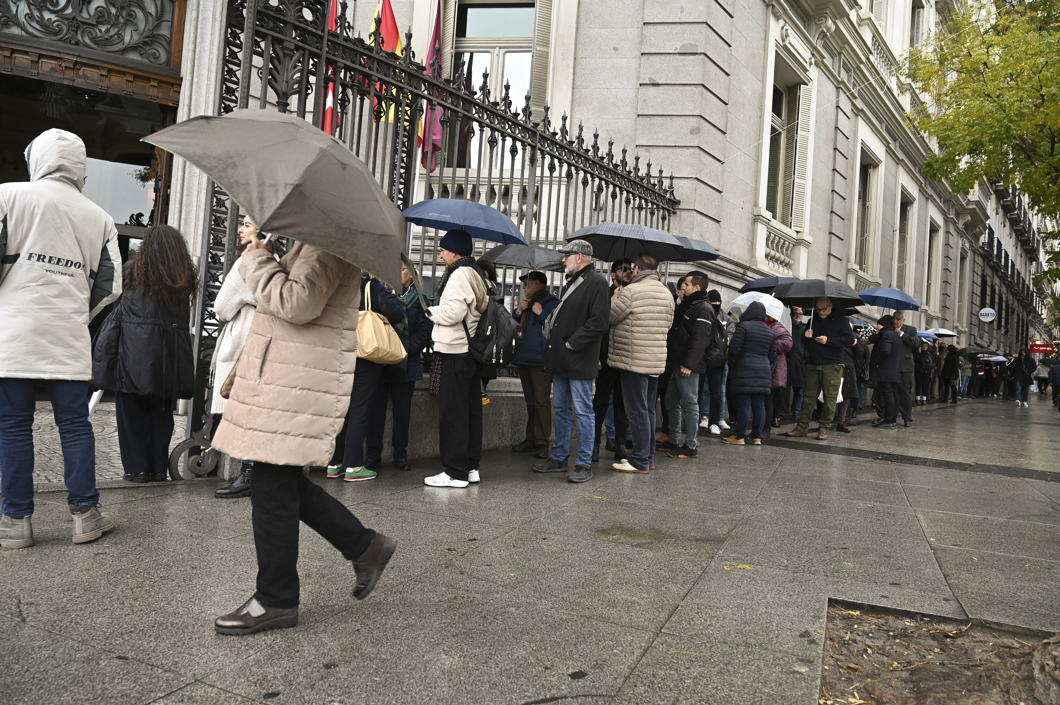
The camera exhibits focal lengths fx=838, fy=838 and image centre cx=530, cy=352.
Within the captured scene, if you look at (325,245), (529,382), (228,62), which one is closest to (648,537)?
(325,245)

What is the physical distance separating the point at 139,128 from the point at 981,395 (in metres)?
37.1

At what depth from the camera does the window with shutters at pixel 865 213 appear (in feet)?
73.5

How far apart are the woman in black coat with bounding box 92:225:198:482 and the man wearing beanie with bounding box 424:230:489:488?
5.76 ft

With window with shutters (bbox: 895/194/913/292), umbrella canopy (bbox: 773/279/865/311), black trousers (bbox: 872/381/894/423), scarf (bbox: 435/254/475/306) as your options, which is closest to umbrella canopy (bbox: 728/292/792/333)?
umbrella canopy (bbox: 773/279/865/311)

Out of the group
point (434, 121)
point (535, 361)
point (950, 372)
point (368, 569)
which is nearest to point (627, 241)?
point (535, 361)

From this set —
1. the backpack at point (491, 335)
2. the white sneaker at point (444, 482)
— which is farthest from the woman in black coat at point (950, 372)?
the white sneaker at point (444, 482)

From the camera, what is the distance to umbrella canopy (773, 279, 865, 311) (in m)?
Answer: 11.4

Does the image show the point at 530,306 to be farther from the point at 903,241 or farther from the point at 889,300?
the point at 903,241

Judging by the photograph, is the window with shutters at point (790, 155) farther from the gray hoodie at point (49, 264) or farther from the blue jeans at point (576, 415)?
the gray hoodie at point (49, 264)

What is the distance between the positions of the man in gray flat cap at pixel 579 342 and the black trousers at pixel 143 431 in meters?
2.94

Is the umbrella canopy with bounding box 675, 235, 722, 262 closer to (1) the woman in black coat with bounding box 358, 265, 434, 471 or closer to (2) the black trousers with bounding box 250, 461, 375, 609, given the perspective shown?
(1) the woman in black coat with bounding box 358, 265, 434, 471

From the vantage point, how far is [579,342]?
22.5 ft

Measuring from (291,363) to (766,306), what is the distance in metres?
8.08

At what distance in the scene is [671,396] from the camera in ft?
30.0
